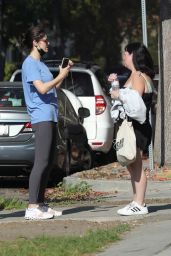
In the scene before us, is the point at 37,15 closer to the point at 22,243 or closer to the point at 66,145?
the point at 66,145

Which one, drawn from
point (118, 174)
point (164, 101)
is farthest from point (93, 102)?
point (118, 174)

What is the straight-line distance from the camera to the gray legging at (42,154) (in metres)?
8.25

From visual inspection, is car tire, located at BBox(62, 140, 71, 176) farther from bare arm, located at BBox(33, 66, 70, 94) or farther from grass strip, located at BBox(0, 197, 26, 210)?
bare arm, located at BBox(33, 66, 70, 94)

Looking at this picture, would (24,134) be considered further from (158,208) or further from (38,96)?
(38,96)

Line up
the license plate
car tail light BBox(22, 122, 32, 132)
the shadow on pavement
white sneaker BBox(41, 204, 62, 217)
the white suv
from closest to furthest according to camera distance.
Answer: white sneaker BBox(41, 204, 62, 217) → the shadow on pavement → car tail light BBox(22, 122, 32, 132) → the license plate → the white suv

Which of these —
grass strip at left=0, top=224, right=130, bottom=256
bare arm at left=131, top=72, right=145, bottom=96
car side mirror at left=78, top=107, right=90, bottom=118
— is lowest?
grass strip at left=0, top=224, right=130, bottom=256

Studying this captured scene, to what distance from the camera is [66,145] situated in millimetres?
12164

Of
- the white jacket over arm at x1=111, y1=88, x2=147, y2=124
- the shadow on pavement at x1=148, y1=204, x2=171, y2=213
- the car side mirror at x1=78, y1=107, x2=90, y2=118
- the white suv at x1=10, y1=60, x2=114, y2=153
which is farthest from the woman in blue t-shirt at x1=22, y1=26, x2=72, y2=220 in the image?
the white suv at x1=10, y1=60, x2=114, y2=153

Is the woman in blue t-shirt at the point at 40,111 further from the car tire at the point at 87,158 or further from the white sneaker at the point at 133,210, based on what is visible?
the car tire at the point at 87,158

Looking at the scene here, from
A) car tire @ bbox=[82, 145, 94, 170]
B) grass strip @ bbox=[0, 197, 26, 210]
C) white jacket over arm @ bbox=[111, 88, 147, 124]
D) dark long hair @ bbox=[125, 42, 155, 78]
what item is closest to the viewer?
white jacket over arm @ bbox=[111, 88, 147, 124]

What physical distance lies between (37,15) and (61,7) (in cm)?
515

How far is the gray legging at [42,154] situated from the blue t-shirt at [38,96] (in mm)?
78

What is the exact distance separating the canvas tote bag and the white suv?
19.6ft

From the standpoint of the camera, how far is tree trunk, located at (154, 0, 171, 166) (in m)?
12.4
